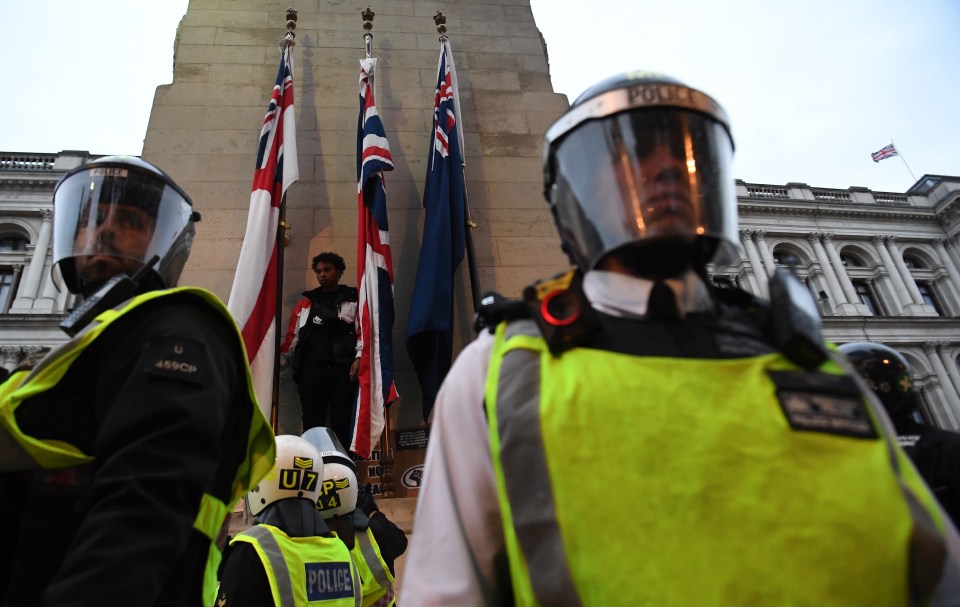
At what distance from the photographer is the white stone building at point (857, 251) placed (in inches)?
933

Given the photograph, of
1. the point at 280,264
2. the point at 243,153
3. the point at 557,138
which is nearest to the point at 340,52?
the point at 243,153

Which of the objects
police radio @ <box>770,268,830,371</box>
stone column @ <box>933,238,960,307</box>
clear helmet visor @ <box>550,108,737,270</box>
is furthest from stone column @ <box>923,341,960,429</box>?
police radio @ <box>770,268,830,371</box>

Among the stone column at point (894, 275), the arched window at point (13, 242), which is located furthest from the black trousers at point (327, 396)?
the stone column at point (894, 275)

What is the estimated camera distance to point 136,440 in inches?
50.0

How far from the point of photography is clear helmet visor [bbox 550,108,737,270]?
136cm

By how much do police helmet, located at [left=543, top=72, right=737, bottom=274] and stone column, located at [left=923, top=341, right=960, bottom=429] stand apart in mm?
30300

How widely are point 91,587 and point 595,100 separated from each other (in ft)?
4.69

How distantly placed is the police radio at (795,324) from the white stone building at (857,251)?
84.0 ft

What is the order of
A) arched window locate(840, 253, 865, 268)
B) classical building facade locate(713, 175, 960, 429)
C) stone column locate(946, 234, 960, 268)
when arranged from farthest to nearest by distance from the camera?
stone column locate(946, 234, 960, 268)
arched window locate(840, 253, 865, 268)
classical building facade locate(713, 175, 960, 429)

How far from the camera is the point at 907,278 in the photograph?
2903 centimetres

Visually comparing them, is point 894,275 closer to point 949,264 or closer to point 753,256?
point 949,264

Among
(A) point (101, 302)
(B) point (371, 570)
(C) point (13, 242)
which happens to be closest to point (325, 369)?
(B) point (371, 570)

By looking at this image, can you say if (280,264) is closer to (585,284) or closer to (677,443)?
(585,284)

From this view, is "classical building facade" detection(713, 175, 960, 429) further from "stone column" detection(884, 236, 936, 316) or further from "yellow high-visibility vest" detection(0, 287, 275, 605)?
"yellow high-visibility vest" detection(0, 287, 275, 605)
